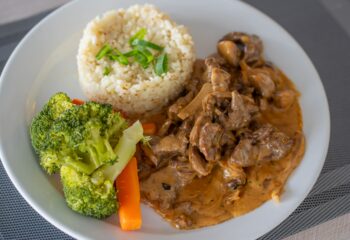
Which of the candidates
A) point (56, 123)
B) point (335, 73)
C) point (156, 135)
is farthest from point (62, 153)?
point (335, 73)

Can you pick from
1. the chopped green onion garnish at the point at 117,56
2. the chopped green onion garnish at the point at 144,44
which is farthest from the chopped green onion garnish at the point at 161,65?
the chopped green onion garnish at the point at 117,56

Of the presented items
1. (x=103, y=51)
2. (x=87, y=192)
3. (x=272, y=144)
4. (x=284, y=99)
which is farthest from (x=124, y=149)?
(x=284, y=99)

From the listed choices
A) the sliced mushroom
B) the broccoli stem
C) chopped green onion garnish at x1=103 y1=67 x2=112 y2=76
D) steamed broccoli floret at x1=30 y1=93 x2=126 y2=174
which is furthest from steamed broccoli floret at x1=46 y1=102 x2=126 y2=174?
the sliced mushroom

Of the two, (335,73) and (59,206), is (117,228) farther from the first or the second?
(335,73)

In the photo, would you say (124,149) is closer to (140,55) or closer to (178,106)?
(178,106)

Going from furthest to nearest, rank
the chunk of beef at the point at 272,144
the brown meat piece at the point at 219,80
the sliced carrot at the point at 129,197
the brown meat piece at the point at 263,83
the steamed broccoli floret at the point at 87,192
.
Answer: the brown meat piece at the point at 263,83 < the brown meat piece at the point at 219,80 < the chunk of beef at the point at 272,144 < the sliced carrot at the point at 129,197 < the steamed broccoli floret at the point at 87,192

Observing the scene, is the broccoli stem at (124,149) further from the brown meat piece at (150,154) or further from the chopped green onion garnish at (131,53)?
the chopped green onion garnish at (131,53)

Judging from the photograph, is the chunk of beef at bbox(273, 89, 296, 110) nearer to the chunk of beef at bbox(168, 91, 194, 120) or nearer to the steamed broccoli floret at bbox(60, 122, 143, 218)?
the chunk of beef at bbox(168, 91, 194, 120)

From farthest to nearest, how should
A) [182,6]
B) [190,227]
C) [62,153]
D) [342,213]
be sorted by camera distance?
[182,6] → [342,213] → [190,227] → [62,153]
